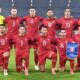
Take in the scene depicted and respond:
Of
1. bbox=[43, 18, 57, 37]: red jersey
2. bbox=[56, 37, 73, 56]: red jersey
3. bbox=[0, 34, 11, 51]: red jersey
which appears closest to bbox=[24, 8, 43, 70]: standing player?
bbox=[43, 18, 57, 37]: red jersey

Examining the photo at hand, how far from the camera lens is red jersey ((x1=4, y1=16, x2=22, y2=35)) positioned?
1092 cm

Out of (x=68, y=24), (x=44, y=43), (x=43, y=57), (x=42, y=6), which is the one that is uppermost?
(x=42, y=6)

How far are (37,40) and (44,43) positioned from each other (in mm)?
221

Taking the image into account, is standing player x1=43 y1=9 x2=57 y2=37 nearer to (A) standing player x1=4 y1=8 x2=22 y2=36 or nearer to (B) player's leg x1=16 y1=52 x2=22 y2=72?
(A) standing player x1=4 y1=8 x2=22 y2=36

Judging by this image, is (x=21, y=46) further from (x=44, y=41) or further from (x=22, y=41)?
(x=44, y=41)

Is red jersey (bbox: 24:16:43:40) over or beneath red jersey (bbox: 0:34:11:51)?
over

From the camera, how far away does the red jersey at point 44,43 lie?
33.6 feet

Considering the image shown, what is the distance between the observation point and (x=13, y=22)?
35.9ft

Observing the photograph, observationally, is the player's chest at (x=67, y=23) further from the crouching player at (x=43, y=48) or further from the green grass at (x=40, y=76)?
the green grass at (x=40, y=76)

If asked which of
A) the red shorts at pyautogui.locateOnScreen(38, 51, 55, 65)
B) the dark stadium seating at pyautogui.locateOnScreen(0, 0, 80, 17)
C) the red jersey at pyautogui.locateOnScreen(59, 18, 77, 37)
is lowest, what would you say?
the red shorts at pyautogui.locateOnScreen(38, 51, 55, 65)

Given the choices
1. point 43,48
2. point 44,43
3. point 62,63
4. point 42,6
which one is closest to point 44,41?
point 44,43

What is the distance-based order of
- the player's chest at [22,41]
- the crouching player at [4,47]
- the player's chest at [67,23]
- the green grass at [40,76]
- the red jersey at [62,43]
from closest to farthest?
1. the green grass at [40,76]
2. the crouching player at [4,47]
3. the player's chest at [22,41]
4. the red jersey at [62,43]
5. the player's chest at [67,23]

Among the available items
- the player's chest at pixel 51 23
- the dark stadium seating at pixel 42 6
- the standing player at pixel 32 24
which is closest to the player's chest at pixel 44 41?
the standing player at pixel 32 24

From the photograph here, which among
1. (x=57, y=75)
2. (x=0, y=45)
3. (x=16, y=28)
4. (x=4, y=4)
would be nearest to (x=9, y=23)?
(x=16, y=28)
